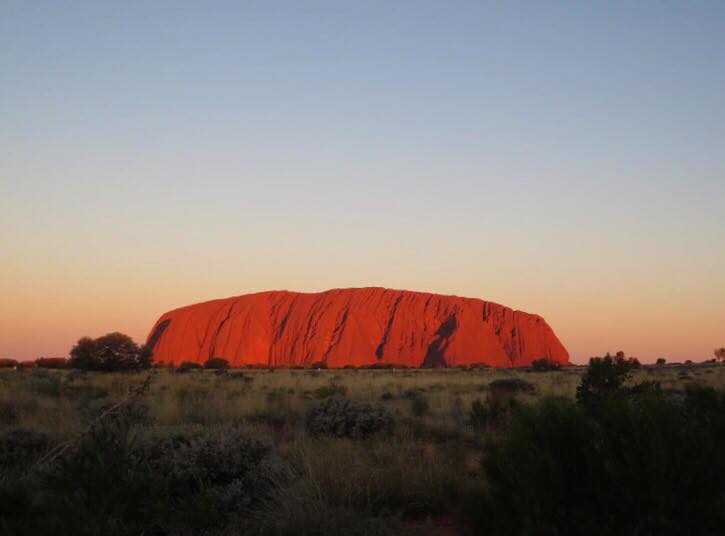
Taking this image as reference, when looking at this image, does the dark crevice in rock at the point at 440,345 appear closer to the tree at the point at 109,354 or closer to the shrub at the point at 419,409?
the tree at the point at 109,354

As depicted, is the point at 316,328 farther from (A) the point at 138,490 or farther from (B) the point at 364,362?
(A) the point at 138,490

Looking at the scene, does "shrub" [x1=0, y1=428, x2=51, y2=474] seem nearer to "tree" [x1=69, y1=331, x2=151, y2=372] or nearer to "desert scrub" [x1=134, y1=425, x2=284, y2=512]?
"desert scrub" [x1=134, y1=425, x2=284, y2=512]

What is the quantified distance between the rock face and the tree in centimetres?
4753

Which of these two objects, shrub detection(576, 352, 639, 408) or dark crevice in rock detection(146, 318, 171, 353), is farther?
dark crevice in rock detection(146, 318, 171, 353)

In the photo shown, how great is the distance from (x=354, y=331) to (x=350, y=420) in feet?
236

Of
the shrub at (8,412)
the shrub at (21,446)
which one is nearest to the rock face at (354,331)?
the shrub at (8,412)

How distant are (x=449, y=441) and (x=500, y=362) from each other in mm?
74041

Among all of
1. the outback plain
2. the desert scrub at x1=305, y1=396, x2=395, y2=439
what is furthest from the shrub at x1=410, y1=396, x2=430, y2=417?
the outback plain

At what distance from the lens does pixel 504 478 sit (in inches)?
174

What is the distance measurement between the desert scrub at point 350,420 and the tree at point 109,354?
73.4 feet

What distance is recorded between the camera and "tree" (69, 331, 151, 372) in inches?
1257

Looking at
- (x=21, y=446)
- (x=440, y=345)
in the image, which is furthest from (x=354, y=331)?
(x=21, y=446)

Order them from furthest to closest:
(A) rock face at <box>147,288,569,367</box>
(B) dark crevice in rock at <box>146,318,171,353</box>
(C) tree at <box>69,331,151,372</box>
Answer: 1. (B) dark crevice in rock at <box>146,318,171,353</box>
2. (A) rock face at <box>147,288,569,367</box>
3. (C) tree at <box>69,331,151,372</box>

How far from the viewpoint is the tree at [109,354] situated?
105 ft
